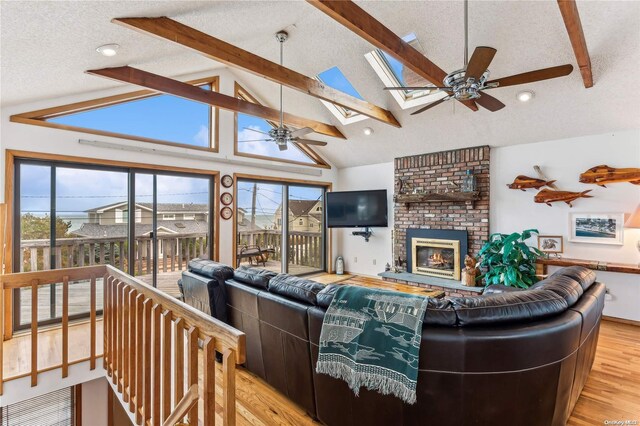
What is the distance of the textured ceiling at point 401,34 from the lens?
2.19m

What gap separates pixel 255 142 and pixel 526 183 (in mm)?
4517

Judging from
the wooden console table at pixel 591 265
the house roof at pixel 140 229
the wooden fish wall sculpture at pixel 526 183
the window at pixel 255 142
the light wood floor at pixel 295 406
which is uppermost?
the window at pixel 255 142

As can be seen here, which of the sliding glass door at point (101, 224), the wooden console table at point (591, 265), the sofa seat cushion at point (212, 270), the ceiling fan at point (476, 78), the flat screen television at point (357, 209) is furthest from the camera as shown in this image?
the flat screen television at point (357, 209)

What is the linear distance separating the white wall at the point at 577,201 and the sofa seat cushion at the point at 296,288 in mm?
4091

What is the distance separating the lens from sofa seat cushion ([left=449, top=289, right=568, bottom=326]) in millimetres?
1640

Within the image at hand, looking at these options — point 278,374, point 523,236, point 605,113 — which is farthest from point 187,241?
point 605,113

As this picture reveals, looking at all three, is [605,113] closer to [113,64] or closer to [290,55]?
[290,55]

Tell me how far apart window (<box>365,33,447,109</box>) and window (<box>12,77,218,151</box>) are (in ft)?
8.48

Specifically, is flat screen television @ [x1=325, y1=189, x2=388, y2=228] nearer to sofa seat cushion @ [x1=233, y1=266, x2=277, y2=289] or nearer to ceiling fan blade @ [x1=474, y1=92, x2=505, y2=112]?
ceiling fan blade @ [x1=474, y1=92, x2=505, y2=112]

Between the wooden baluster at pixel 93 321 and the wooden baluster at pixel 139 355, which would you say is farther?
the wooden baluster at pixel 93 321

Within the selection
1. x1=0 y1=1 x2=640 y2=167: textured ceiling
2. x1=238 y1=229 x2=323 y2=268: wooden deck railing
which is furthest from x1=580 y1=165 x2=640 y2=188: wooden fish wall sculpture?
x1=238 y1=229 x2=323 y2=268: wooden deck railing

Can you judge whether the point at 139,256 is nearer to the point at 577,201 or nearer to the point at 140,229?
the point at 140,229

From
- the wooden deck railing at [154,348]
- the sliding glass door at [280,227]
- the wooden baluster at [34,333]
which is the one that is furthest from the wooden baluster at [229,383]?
the sliding glass door at [280,227]

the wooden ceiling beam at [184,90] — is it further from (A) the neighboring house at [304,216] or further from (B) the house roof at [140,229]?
(A) the neighboring house at [304,216]
